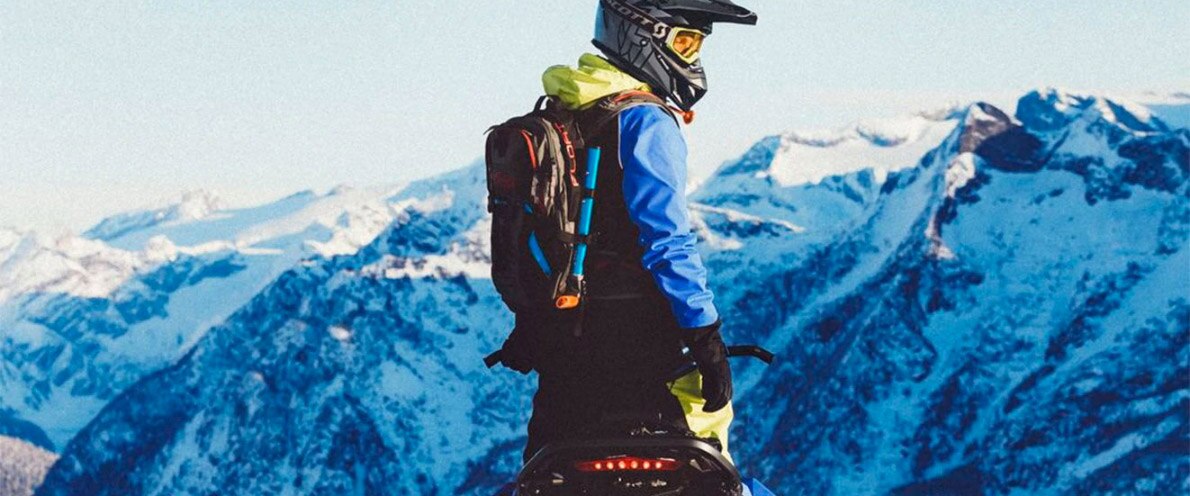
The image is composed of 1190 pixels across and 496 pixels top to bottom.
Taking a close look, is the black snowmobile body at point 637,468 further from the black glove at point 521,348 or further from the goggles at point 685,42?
the goggles at point 685,42

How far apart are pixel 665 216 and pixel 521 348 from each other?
7.77 feet

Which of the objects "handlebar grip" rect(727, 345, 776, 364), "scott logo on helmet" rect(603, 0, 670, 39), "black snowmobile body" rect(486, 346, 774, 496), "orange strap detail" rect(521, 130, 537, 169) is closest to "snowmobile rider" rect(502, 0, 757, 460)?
"scott logo on helmet" rect(603, 0, 670, 39)

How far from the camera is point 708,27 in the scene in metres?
15.0

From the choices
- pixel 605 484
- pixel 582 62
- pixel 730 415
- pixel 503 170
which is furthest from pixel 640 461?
pixel 582 62

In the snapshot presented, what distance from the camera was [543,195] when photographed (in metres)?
13.7

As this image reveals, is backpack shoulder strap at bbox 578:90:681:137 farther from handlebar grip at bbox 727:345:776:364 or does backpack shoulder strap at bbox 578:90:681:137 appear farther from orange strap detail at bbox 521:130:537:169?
handlebar grip at bbox 727:345:776:364

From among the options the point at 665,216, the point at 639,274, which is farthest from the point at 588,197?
the point at 639,274

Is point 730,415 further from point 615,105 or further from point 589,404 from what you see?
point 615,105

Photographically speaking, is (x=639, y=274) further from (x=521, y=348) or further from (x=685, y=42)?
(x=685, y=42)

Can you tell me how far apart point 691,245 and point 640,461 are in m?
1.88

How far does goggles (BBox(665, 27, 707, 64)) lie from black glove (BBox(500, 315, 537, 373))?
2836 mm

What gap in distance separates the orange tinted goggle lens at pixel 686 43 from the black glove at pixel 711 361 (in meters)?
2.70

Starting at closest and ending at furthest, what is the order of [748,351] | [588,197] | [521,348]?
[588,197], [748,351], [521,348]

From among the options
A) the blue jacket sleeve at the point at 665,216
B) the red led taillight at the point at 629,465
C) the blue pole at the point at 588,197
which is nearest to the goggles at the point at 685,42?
the blue jacket sleeve at the point at 665,216
